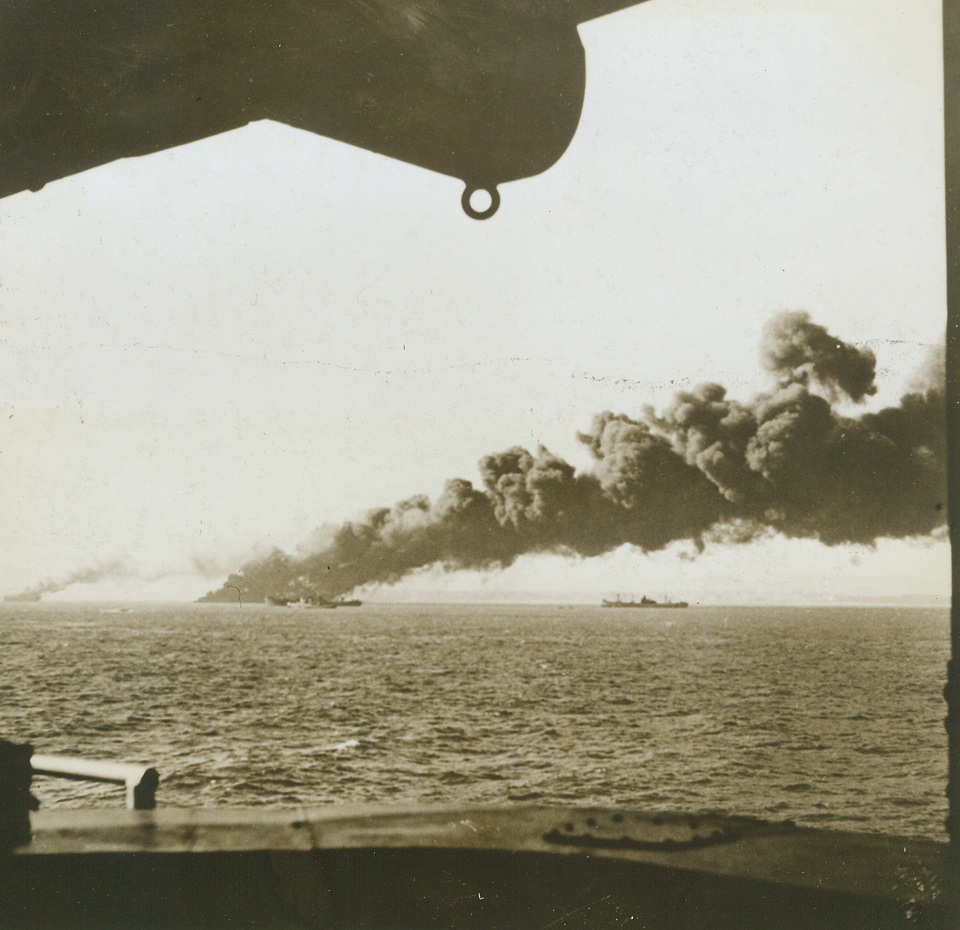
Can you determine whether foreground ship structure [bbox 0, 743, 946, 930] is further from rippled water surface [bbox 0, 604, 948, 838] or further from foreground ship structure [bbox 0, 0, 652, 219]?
rippled water surface [bbox 0, 604, 948, 838]

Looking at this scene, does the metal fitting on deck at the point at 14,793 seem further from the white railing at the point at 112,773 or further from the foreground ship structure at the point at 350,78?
the foreground ship structure at the point at 350,78

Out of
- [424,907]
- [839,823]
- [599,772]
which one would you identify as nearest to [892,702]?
[599,772]

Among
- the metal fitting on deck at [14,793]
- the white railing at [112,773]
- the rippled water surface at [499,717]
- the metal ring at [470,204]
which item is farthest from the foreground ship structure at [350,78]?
the rippled water surface at [499,717]

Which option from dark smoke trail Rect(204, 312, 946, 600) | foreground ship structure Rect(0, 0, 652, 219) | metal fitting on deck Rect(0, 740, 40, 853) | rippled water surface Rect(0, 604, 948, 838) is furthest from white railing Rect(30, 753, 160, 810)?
rippled water surface Rect(0, 604, 948, 838)

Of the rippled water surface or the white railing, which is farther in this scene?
the rippled water surface

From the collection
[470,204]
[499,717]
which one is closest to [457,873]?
[470,204]
